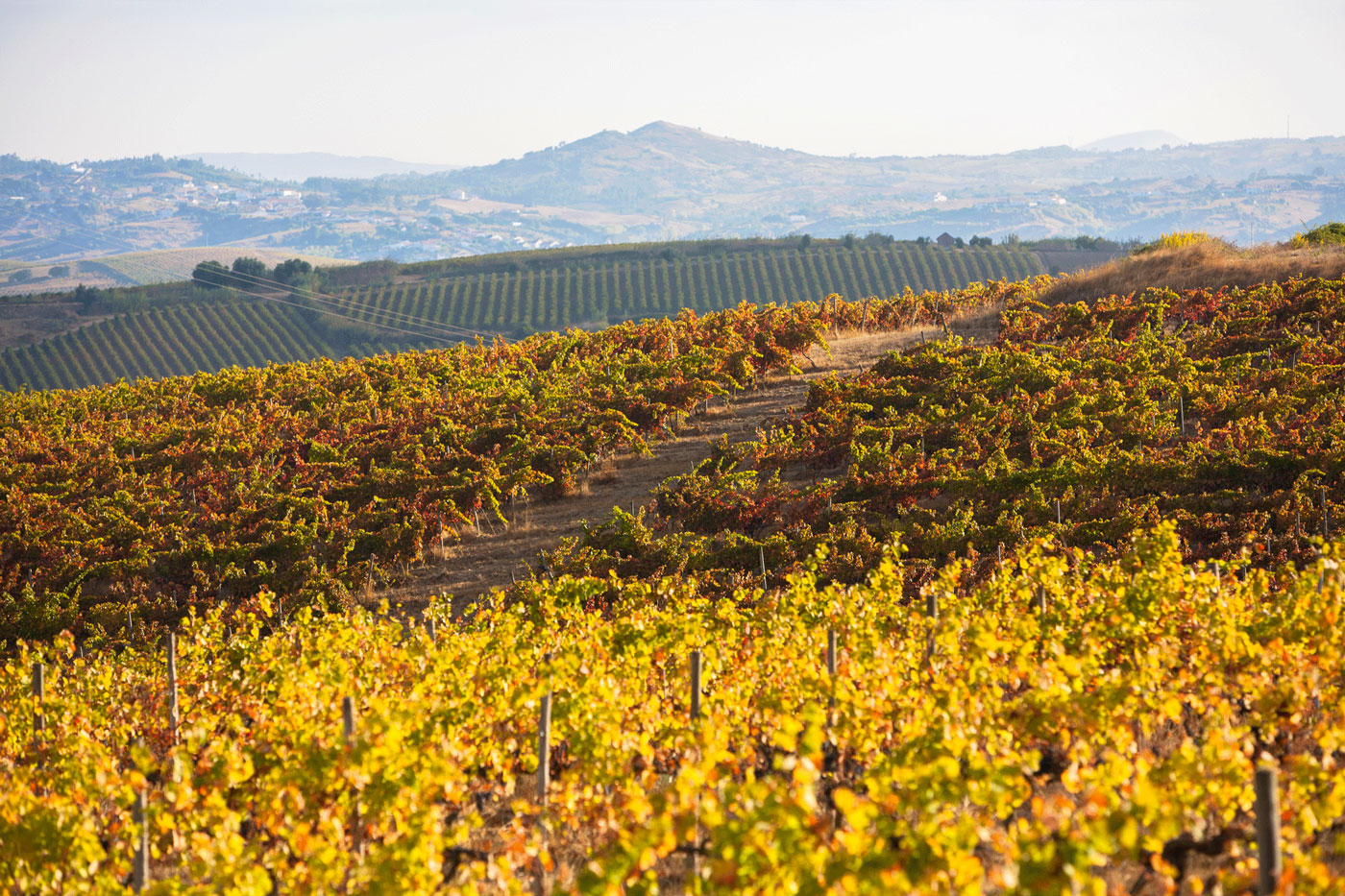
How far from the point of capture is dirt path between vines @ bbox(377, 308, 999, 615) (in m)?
16.0

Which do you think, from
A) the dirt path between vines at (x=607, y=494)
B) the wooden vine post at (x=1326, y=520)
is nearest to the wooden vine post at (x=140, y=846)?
the dirt path between vines at (x=607, y=494)

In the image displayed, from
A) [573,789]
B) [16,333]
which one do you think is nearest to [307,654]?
[573,789]

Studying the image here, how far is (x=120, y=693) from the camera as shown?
9922 mm

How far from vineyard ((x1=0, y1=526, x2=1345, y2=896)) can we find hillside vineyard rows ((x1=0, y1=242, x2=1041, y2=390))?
248 feet

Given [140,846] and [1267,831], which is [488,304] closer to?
→ [140,846]

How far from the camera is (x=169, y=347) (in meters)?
82.3

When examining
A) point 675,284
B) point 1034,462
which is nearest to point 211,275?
point 675,284

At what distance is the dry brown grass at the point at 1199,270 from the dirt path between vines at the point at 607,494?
10.3 ft

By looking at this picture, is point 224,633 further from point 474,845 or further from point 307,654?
point 474,845

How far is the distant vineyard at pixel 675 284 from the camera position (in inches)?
3686

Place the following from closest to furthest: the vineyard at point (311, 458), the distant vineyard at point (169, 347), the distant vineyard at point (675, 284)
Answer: the vineyard at point (311, 458), the distant vineyard at point (169, 347), the distant vineyard at point (675, 284)

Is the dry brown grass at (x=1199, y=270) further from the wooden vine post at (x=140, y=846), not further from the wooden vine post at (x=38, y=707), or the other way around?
the wooden vine post at (x=140, y=846)

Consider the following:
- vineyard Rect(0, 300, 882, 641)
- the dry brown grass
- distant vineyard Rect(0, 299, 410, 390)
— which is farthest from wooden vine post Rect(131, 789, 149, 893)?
distant vineyard Rect(0, 299, 410, 390)

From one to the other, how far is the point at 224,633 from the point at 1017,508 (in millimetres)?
11107
